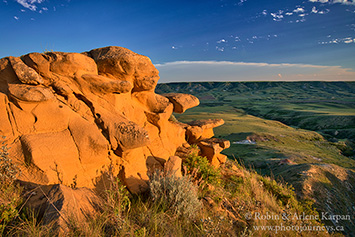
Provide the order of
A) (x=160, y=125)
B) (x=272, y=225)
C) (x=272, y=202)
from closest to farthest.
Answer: (x=272, y=225), (x=272, y=202), (x=160, y=125)

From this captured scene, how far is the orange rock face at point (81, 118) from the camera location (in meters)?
4.31

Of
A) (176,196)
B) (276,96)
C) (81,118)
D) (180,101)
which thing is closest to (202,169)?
(176,196)

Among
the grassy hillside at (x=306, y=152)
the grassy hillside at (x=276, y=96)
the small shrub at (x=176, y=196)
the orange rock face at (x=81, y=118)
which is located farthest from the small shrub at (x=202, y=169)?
the grassy hillside at (x=276, y=96)

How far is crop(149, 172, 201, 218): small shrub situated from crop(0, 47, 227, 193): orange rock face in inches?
30.5

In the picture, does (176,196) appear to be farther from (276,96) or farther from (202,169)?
(276,96)

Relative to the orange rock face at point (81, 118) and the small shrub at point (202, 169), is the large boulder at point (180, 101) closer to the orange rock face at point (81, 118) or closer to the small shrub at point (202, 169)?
the orange rock face at point (81, 118)

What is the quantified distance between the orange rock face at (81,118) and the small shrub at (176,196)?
30.5 inches

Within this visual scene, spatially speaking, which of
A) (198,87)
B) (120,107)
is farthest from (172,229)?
(198,87)

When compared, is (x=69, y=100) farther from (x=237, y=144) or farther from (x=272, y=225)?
(x=237, y=144)

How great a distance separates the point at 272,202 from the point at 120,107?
5.84m

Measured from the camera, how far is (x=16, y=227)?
2986 millimetres

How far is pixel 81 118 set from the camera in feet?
16.8

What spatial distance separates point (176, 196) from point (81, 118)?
3061mm

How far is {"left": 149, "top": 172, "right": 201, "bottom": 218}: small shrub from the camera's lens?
4.28m
